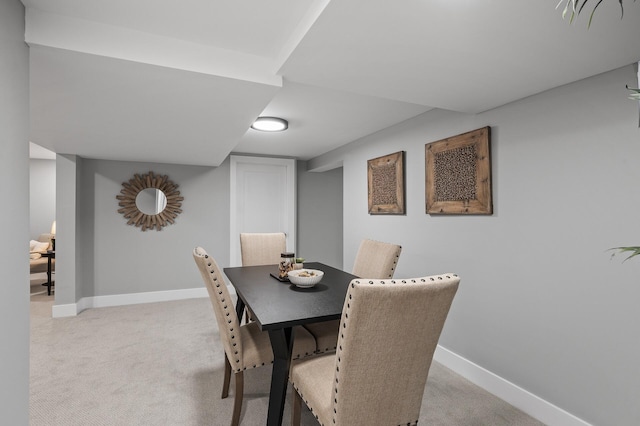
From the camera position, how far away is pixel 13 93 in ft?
4.24

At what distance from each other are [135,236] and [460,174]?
13.9 ft

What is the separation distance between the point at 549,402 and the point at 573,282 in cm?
77

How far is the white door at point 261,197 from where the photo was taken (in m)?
5.04

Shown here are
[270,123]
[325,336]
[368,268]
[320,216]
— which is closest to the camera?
[325,336]

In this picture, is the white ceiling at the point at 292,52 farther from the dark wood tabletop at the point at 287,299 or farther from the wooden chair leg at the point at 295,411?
the wooden chair leg at the point at 295,411

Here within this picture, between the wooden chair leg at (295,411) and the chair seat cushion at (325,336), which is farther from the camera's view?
the chair seat cushion at (325,336)

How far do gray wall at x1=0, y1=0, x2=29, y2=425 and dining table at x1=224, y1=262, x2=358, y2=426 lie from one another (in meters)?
0.97

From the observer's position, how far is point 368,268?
2.84 meters

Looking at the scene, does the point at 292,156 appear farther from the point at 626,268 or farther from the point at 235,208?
the point at 626,268

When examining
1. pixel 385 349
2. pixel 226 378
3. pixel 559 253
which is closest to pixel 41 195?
pixel 226 378

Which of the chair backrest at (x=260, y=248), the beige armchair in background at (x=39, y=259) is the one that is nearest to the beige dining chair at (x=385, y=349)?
the chair backrest at (x=260, y=248)

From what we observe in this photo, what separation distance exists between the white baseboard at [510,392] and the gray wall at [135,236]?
3493mm

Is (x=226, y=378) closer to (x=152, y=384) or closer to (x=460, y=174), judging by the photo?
(x=152, y=384)

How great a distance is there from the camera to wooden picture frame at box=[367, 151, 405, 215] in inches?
128
